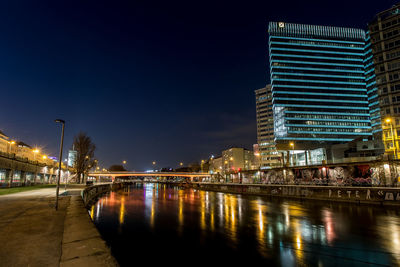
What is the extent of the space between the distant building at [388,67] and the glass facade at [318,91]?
50260 millimetres

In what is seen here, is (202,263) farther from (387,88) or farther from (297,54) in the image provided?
(297,54)

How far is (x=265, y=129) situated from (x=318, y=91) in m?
45.9

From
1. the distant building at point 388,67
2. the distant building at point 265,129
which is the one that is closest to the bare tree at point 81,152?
the distant building at point 388,67

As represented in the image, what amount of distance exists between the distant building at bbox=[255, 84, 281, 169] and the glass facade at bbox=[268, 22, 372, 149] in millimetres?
25510

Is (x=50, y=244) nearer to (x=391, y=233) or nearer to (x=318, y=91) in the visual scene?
(x=391, y=233)

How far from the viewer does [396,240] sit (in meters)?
15.8

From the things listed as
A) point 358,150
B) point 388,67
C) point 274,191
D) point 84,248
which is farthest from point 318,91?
point 84,248

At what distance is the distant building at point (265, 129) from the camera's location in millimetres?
157250

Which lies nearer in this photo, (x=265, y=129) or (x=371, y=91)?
(x=371, y=91)

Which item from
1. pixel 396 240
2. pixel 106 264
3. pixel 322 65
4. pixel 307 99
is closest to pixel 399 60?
pixel 307 99

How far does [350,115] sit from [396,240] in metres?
135

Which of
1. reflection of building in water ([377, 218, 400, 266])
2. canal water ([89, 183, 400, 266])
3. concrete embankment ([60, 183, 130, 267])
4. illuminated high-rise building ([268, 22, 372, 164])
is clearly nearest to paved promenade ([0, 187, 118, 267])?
concrete embankment ([60, 183, 130, 267])

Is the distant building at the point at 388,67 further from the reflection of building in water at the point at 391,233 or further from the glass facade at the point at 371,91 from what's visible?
the reflection of building in water at the point at 391,233

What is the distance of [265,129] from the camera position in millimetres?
167000
